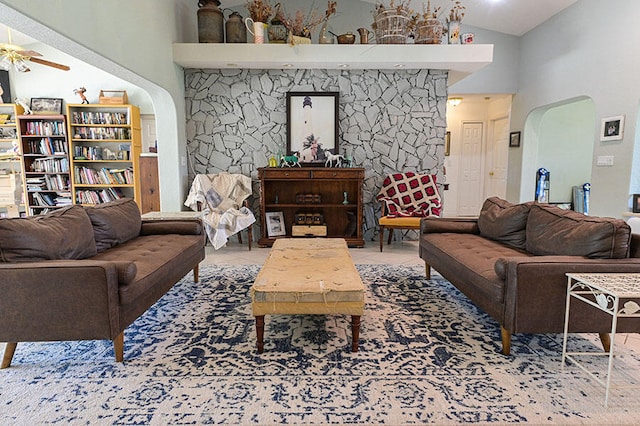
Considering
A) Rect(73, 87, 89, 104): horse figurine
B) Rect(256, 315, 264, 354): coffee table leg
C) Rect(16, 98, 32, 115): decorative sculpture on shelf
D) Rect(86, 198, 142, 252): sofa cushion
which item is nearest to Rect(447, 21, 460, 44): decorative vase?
Rect(86, 198, 142, 252): sofa cushion

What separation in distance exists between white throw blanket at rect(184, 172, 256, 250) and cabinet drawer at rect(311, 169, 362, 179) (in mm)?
949

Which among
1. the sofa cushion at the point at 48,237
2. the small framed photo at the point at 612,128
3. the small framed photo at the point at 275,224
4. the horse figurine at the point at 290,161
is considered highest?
the small framed photo at the point at 612,128

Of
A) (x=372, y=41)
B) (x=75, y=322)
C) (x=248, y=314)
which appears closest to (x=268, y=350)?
(x=248, y=314)

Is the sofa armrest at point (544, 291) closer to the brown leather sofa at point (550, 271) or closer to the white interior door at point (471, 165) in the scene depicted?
the brown leather sofa at point (550, 271)

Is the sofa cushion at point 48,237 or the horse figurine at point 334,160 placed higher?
the horse figurine at point 334,160

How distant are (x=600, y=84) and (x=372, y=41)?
3.02 metres

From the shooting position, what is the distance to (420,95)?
17.2 ft

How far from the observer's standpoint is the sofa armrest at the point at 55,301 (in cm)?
187

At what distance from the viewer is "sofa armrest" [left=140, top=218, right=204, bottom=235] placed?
344 centimetres

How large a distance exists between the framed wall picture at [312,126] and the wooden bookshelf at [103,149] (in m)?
2.64

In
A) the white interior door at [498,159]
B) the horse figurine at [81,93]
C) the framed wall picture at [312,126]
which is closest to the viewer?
the framed wall picture at [312,126]

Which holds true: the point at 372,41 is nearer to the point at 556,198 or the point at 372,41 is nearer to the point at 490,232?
the point at 490,232

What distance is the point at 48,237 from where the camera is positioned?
2.16 m

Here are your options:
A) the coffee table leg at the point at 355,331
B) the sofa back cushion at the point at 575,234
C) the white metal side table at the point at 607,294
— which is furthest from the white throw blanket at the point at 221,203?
the white metal side table at the point at 607,294
